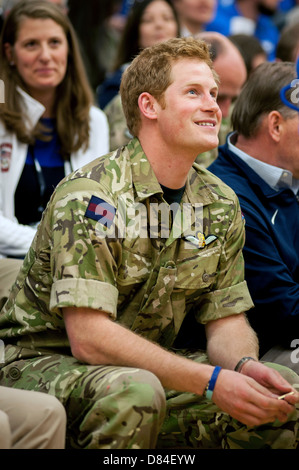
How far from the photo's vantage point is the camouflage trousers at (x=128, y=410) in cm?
209

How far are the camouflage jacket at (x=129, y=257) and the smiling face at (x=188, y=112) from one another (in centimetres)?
13

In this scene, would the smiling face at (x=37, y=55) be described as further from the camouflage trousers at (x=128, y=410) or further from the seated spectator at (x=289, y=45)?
the camouflage trousers at (x=128, y=410)

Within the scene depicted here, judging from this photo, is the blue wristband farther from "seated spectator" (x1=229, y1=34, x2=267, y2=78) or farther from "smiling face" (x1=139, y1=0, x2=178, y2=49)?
"seated spectator" (x1=229, y1=34, x2=267, y2=78)

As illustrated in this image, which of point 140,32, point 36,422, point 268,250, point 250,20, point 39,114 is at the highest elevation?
point 140,32

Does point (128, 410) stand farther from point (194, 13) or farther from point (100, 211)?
point (194, 13)

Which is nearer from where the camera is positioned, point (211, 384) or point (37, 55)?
point (211, 384)

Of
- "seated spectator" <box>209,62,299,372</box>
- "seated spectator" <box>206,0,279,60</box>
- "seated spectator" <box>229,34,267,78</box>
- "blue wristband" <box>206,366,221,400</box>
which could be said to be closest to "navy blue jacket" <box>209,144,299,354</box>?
"seated spectator" <box>209,62,299,372</box>

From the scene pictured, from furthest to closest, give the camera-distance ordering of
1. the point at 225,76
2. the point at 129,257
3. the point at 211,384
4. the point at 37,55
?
the point at 225,76 → the point at 37,55 → the point at 129,257 → the point at 211,384

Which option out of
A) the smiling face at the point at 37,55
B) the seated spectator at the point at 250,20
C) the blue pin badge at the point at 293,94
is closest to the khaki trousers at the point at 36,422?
the blue pin badge at the point at 293,94

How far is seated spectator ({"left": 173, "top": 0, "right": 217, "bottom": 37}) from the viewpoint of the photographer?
552 cm

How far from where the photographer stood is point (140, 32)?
15.3 ft

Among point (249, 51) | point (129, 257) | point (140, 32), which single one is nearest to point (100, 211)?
point (129, 257)

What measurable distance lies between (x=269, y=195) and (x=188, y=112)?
682 mm

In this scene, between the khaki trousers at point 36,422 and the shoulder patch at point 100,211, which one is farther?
the shoulder patch at point 100,211
